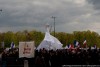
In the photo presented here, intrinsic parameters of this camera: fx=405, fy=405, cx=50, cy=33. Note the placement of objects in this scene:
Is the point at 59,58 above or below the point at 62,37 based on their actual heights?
below

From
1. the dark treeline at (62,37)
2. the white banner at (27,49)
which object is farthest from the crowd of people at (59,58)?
the dark treeline at (62,37)

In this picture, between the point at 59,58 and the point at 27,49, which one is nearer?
the point at 27,49

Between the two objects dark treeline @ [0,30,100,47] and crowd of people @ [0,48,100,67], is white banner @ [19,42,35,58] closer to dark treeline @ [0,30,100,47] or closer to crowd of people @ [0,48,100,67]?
crowd of people @ [0,48,100,67]

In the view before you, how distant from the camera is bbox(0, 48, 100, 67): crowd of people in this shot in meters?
33.2

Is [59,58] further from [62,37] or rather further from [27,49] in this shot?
[62,37]

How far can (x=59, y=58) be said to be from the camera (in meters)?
35.2

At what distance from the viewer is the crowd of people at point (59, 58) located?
33.2 meters

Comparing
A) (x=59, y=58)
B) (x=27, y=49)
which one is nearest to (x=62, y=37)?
(x=59, y=58)

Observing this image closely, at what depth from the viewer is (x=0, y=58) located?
37156mm

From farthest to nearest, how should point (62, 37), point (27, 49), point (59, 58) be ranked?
point (62, 37) < point (59, 58) < point (27, 49)

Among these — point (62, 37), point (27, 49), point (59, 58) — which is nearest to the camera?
point (27, 49)

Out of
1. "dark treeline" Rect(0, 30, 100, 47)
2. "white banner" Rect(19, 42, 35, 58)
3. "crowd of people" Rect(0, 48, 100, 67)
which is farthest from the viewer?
"dark treeline" Rect(0, 30, 100, 47)

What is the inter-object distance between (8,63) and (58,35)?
13923 centimetres

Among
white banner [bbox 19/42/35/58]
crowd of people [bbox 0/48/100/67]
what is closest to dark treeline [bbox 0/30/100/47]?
crowd of people [bbox 0/48/100/67]
